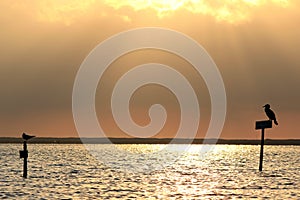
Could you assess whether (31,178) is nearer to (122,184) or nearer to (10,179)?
(10,179)

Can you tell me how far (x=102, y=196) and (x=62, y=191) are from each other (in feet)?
16.6

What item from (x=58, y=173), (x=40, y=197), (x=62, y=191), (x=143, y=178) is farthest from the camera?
(x=58, y=173)

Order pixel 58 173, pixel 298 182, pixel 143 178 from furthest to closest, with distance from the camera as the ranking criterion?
pixel 58 173 < pixel 143 178 < pixel 298 182

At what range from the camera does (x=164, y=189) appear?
210ft

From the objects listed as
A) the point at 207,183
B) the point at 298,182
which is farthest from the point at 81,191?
the point at 298,182

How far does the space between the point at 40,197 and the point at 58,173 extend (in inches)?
1170

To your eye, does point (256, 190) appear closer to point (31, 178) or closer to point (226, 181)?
point (226, 181)

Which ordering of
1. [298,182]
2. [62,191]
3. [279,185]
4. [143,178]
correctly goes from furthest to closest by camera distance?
[143,178] → [298,182] → [279,185] → [62,191]

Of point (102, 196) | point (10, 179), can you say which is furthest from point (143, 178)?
point (102, 196)

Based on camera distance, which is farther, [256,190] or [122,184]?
[122,184]

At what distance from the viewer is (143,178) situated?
78062mm

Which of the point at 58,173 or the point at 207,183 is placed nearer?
the point at 207,183

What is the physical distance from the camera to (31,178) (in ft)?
253

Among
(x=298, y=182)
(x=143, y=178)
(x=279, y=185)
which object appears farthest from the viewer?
(x=143, y=178)
